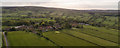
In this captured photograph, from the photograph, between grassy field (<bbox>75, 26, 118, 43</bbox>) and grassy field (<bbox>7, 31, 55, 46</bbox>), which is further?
grassy field (<bbox>75, 26, 118, 43</bbox>)

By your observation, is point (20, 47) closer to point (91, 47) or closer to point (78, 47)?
point (78, 47)

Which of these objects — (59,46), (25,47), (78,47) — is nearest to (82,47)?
(78,47)

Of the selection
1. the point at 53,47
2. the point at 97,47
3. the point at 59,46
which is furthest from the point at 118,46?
the point at 53,47

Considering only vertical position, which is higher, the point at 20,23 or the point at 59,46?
the point at 20,23

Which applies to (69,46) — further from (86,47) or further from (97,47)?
(97,47)

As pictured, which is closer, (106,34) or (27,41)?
(27,41)

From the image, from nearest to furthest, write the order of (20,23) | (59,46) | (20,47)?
1. (20,47)
2. (59,46)
3. (20,23)

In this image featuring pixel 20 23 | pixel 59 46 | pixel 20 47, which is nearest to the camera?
pixel 20 47

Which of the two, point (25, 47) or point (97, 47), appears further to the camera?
point (97, 47)

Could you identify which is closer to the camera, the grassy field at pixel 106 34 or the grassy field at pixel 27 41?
the grassy field at pixel 27 41
